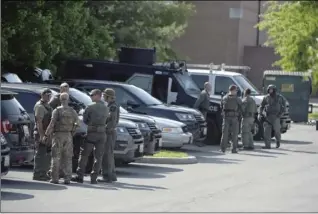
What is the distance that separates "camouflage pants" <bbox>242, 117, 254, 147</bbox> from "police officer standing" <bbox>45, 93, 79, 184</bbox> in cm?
1040

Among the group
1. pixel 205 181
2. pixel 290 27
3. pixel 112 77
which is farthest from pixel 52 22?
pixel 290 27

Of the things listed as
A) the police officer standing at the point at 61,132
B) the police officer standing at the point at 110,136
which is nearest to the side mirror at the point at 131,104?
the police officer standing at the point at 110,136

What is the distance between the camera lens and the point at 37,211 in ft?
39.3

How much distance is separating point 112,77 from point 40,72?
2.27m

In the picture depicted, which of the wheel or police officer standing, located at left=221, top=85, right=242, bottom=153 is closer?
police officer standing, located at left=221, top=85, right=242, bottom=153

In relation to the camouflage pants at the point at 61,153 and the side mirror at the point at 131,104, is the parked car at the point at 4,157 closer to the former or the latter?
the camouflage pants at the point at 61,153

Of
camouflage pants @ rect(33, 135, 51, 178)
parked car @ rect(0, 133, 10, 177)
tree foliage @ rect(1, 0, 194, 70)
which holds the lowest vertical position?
camouflage pants @ rect(33, 135, 51, 178)

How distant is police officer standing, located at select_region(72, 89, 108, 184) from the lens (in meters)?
15.3

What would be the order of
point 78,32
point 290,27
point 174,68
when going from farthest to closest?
point 290,27 → point 78,32 → point 174,68

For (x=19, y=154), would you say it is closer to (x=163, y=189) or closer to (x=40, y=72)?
(x=163, y=189)

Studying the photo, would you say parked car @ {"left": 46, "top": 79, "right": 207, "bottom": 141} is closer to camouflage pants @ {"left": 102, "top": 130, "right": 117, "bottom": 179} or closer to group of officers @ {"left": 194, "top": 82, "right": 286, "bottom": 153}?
group of officers @ {"left": 194, "top": 82, "right": 286, "bottom": 153}

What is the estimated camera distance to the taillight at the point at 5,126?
14438 mm

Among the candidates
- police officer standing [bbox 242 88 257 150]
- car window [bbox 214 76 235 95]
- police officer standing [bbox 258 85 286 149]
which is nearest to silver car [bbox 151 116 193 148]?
police officer standing [bbox 242 88 257 150]

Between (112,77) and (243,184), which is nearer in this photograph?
(243,184)
